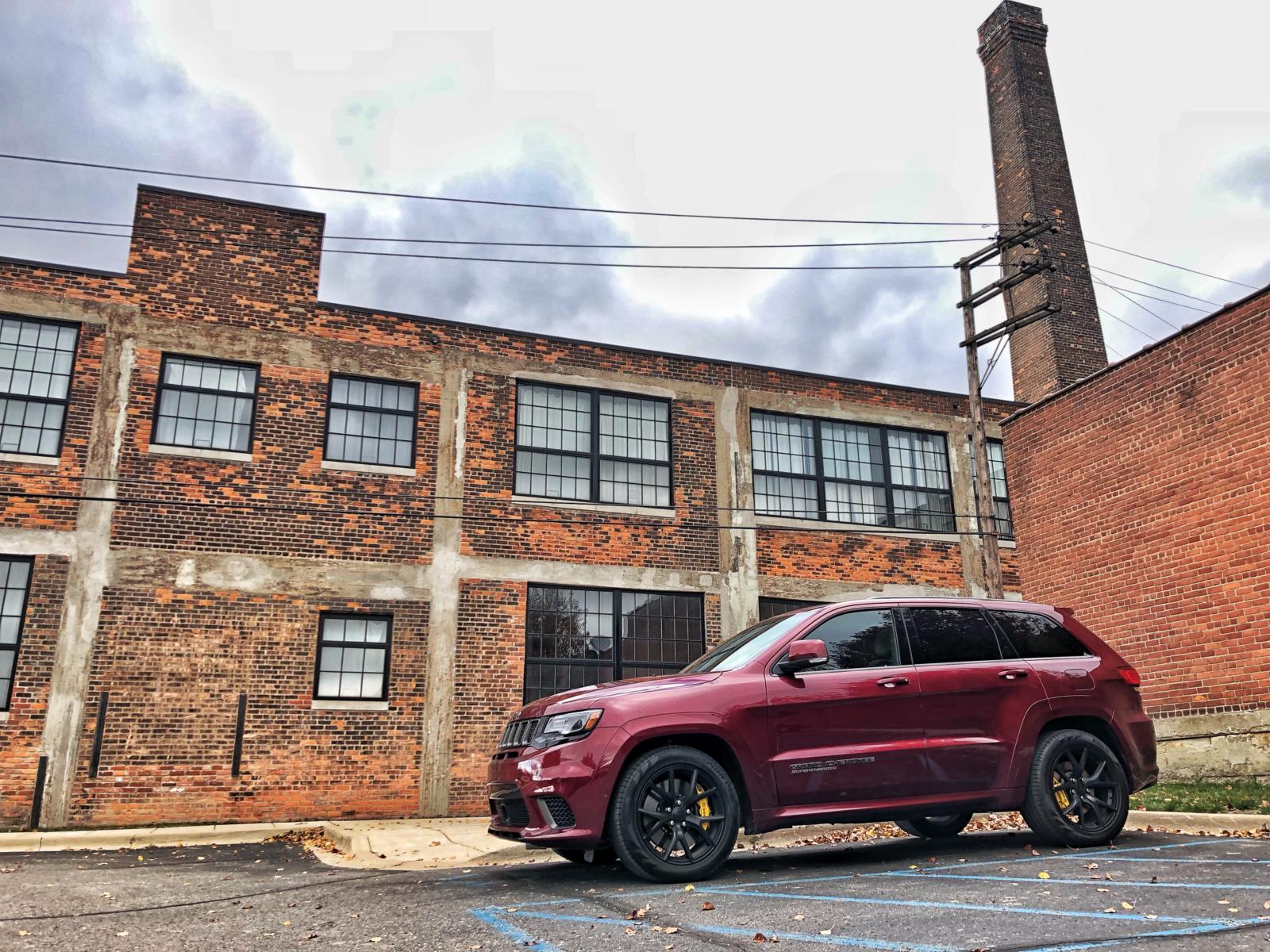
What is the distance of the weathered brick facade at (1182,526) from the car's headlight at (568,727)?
7.66 m

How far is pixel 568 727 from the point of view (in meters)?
6.44

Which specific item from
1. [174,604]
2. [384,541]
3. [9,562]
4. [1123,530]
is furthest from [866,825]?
[9,562]

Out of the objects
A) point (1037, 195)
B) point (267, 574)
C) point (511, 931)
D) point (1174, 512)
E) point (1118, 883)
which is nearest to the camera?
point (511, 931)

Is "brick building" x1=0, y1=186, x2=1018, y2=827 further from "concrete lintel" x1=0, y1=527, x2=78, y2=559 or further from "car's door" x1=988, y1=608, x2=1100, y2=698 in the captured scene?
"car's door" x1=988, y1=608, x2=1100, y2=698

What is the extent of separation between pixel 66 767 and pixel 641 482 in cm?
935

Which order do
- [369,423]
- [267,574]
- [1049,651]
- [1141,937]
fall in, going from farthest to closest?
[369,423]
[267,574]
[1049,651]
[1141,937]

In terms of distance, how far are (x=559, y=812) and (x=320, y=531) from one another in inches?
388

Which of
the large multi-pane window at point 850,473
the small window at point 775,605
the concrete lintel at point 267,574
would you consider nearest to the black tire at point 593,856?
the concrete lintel at point 267,574

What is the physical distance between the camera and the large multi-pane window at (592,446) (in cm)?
1681

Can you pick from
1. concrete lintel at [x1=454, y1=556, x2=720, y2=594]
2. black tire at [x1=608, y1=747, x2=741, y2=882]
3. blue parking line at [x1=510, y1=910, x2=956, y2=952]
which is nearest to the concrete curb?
concrete lintel at [x1=454, y1=556, x2=720, y2=594]

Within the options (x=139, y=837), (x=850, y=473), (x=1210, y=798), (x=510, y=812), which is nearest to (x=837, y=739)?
(x=510, y=812)

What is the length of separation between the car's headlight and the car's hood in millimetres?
46

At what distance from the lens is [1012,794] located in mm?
7059

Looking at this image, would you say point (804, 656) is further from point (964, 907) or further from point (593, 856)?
point (593, 856)
